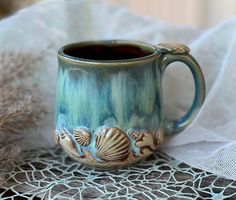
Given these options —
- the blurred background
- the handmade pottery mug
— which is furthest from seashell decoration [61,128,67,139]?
the blurred background

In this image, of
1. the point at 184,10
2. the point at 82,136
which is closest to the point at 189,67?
the point at 82,136

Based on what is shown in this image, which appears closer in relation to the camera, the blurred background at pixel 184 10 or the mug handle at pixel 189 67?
the mug handle at pixel 189 67

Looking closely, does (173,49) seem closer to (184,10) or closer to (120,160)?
(120,160)

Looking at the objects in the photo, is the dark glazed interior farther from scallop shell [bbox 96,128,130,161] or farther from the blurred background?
the blurred background

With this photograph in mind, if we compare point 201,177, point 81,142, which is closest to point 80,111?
point 81,142

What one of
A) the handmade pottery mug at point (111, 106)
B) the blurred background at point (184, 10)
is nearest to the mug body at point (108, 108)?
the handmade pottery mug at point (111, 106)

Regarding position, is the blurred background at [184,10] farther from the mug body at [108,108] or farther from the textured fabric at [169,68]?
the mug body at [108,108]
